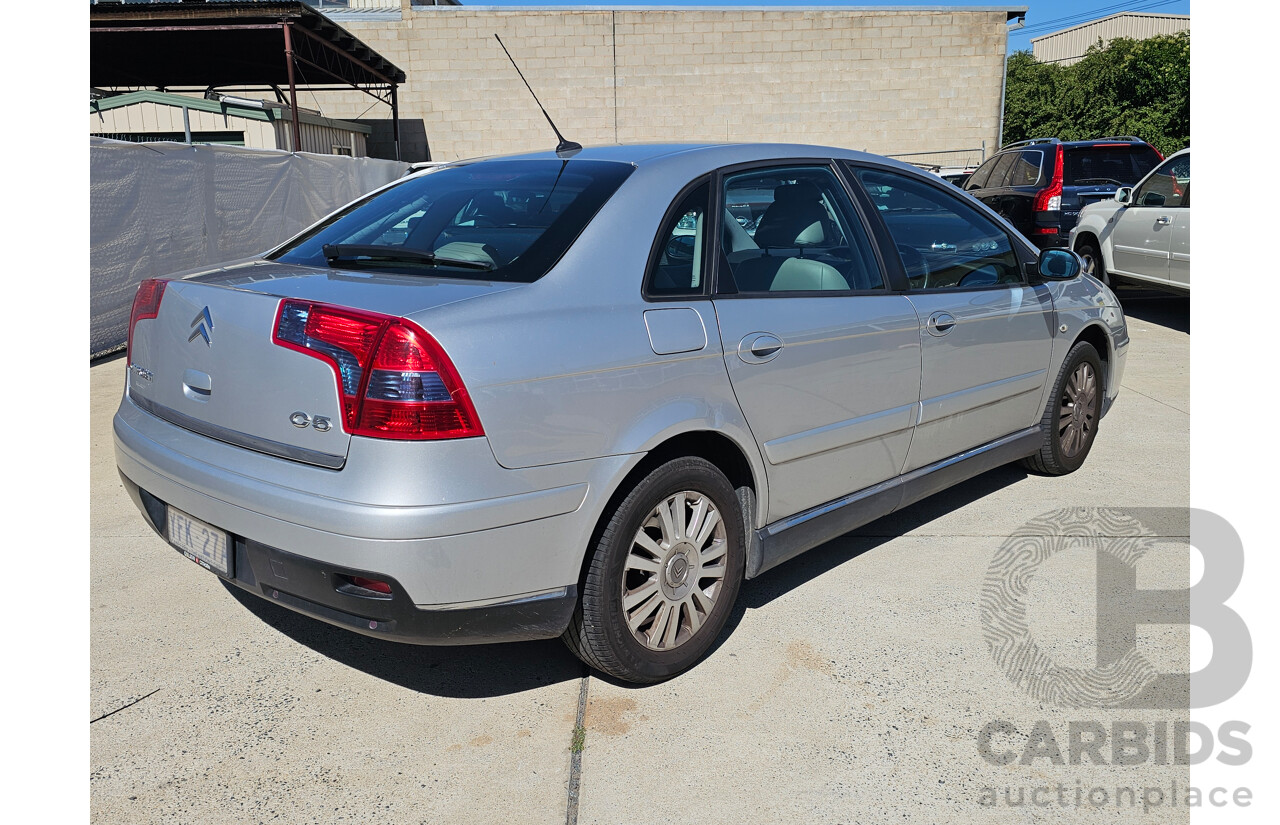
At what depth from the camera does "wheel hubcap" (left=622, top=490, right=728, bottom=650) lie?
286cm

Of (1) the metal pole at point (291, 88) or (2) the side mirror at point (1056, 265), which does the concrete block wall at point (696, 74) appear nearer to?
(1) the metal pole at point (291, 88)

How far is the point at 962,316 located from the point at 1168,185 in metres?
6.83

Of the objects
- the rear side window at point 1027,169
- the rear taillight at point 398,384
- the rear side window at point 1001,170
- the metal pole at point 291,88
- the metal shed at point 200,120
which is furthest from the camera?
the metal shed at point 200,120

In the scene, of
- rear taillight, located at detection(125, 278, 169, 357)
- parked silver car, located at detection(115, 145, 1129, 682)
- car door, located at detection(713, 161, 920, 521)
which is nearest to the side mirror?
parked silver car, located at detection(115, 145, 1129, 682)

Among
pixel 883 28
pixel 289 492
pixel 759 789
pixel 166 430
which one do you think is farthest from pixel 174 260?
pixel 883 28

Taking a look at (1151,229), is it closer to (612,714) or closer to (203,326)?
(612,714)

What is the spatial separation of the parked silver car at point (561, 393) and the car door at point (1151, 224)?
6368mm

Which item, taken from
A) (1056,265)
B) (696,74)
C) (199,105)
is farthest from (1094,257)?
(696,74)

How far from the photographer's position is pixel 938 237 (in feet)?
13.5

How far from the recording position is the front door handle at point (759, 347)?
3.00 m

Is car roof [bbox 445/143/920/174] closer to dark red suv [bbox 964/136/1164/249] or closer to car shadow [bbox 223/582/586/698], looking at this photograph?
car shadow [bbox 223/582/586/698]

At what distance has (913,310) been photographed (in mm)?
3666

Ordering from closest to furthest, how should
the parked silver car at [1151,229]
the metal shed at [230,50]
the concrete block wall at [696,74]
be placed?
the parked silver car at [1151,229]
the metal shed at [230,50]
the concrete block wall at [696,74]

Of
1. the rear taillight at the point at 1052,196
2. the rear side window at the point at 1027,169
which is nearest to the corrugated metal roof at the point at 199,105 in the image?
the rear side window at the point at 1027,169
